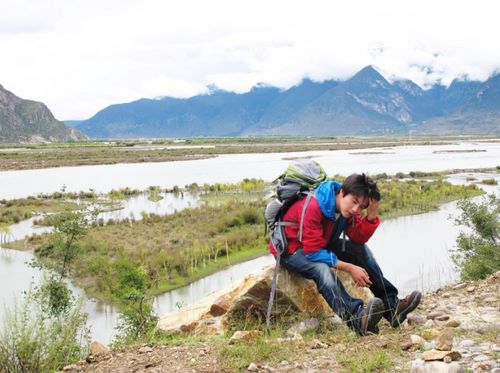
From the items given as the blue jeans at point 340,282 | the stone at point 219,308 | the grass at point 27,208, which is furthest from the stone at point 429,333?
the grass at point 27,208

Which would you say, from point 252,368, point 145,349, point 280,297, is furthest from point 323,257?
point 145,349

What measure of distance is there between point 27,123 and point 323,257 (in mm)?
193207

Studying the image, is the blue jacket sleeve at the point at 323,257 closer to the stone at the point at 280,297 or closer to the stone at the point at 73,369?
the stone at the point at 280,297

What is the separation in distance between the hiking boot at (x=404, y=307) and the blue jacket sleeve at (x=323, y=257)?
834 millimetres

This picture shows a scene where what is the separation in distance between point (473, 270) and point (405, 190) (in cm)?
2720

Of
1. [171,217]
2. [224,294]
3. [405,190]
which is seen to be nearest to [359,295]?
[224,294]

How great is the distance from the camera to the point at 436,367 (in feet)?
12.2

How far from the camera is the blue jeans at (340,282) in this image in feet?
17.8

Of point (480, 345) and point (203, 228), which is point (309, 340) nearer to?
point (480, 345)

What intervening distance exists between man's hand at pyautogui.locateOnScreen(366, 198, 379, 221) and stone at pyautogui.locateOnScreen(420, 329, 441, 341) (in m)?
1.28

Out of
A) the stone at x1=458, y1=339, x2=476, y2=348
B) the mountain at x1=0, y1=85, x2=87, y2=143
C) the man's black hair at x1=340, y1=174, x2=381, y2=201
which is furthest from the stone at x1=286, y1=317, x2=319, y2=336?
the mountain at x1=0, y1=85, x2=87, y2=143

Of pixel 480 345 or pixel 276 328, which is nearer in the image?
pixel 480 345

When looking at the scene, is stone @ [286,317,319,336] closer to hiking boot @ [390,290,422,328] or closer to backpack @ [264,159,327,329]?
backpack @ [264,159,327,329]

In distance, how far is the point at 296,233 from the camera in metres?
5.66
